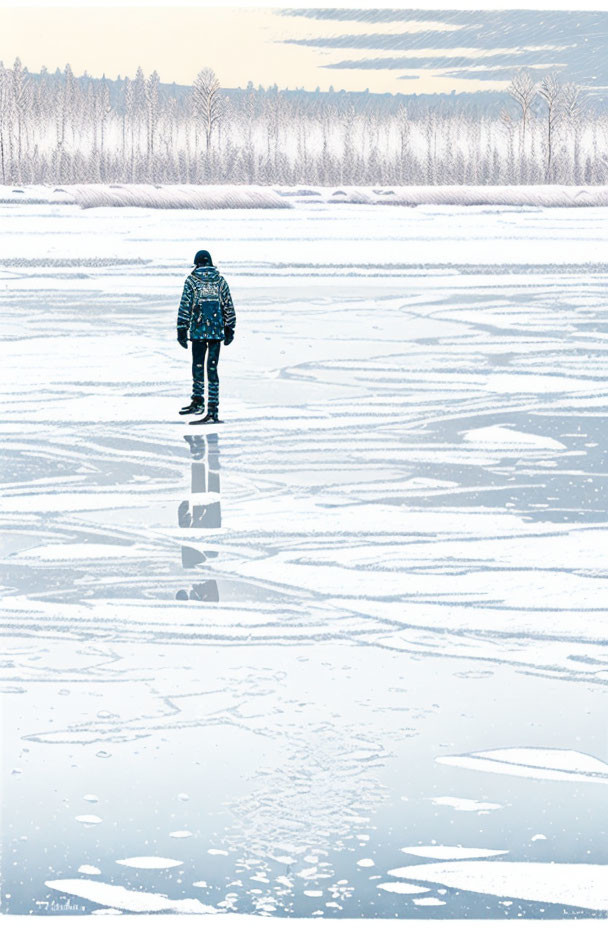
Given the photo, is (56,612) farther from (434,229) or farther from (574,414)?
(434,229)

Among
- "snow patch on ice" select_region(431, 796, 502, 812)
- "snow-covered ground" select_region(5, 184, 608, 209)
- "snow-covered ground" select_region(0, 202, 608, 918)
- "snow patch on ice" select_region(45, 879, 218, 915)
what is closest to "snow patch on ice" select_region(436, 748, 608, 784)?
"snow-covered ground" select_region(0, 202, 608, 918)

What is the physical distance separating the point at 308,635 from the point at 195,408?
6157mm

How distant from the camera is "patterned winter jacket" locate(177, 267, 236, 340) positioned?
11734 millimetres

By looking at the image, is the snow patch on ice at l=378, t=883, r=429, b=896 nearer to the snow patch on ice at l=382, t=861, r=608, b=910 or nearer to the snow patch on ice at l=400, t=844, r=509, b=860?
the snow patch on ice at l=382, t=861, r=608, b=910

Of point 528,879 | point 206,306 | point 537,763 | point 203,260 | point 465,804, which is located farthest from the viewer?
point 206,306

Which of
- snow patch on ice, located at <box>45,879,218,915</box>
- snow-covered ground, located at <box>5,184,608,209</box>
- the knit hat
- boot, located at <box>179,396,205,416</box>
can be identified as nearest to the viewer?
snow patch on ice, located at <box>45,879,218,915</box>

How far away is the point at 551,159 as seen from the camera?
270ft

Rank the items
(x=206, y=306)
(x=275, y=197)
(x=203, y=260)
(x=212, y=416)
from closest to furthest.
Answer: (x=203, y=260)
(x=206, y=306)
(x=212, y=416)
(x=275, y=197)

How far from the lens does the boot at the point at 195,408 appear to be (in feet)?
40.4

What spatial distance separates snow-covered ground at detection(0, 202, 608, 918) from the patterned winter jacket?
0.73 m

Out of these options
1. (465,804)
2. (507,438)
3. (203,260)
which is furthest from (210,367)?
(465,804)

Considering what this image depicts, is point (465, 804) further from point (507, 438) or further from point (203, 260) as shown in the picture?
point (203, 260)

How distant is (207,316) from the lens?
12.0m

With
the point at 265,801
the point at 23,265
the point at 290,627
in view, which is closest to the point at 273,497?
the point at 290,627
